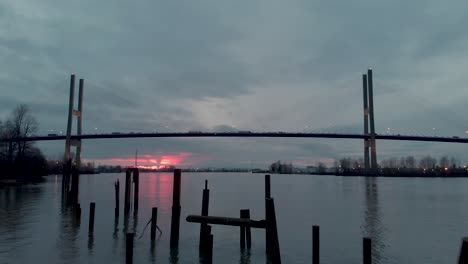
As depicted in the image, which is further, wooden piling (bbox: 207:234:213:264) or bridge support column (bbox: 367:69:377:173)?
bridge support column (bbox: 367:69:377:173)

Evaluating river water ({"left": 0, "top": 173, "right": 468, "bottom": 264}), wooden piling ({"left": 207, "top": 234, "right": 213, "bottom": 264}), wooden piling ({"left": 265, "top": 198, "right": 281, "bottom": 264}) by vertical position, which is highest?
wooden piling ({"left": 265, "top": 198, "right": 281, "bottom": 264})

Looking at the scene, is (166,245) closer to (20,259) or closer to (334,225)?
(20,259)

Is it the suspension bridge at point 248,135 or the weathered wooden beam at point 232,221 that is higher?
the suspension bridge at point 248,135

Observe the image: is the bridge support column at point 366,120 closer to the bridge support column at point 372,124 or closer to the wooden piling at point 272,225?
the bridge support column at point 372,124

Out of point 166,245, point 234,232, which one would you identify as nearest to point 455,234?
point 234,232

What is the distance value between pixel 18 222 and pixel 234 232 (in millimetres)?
7862

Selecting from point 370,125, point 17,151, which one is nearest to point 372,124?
point 370,125

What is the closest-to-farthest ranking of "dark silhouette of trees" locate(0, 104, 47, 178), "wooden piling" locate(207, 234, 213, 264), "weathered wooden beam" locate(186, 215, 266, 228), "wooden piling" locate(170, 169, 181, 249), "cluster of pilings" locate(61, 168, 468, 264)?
"cluster of pilings" locate(61, 168, 468, 264)
"weathered wooden beam" locate(186, 215, 266, 228)
"wooden piling" locate(207, 234, 213, 264)
"wooden piling" locate(170, 169, 181, 249)
"dark silhouette of trees" locate(0, 104, 47, 178)

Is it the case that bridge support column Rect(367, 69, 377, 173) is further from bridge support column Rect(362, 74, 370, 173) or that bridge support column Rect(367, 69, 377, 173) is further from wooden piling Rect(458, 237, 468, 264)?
wooden piling Rect(458, 237, 468, 264)

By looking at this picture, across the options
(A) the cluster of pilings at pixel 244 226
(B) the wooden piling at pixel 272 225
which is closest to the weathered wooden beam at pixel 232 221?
(A) the cluster of pilings at pixel 244 226

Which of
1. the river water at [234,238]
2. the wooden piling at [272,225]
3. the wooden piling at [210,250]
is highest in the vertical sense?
the wooden piling at [272,225]

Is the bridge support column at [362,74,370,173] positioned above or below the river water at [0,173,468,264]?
above

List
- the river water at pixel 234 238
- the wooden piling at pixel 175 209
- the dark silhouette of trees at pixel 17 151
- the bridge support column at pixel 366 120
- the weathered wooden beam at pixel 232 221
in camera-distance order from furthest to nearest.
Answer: the bridge support column at pixel 366 120
the dark silhouette of trees at pixel 17 151
the wooden piling at pixel 175 209
the river water at pixel 234 238
the weathered wooden beam at pixel 232 221

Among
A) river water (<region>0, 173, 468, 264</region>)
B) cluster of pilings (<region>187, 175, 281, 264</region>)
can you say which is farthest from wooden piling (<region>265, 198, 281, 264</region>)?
river water (<region>0, 173, 468, 264</region>)
